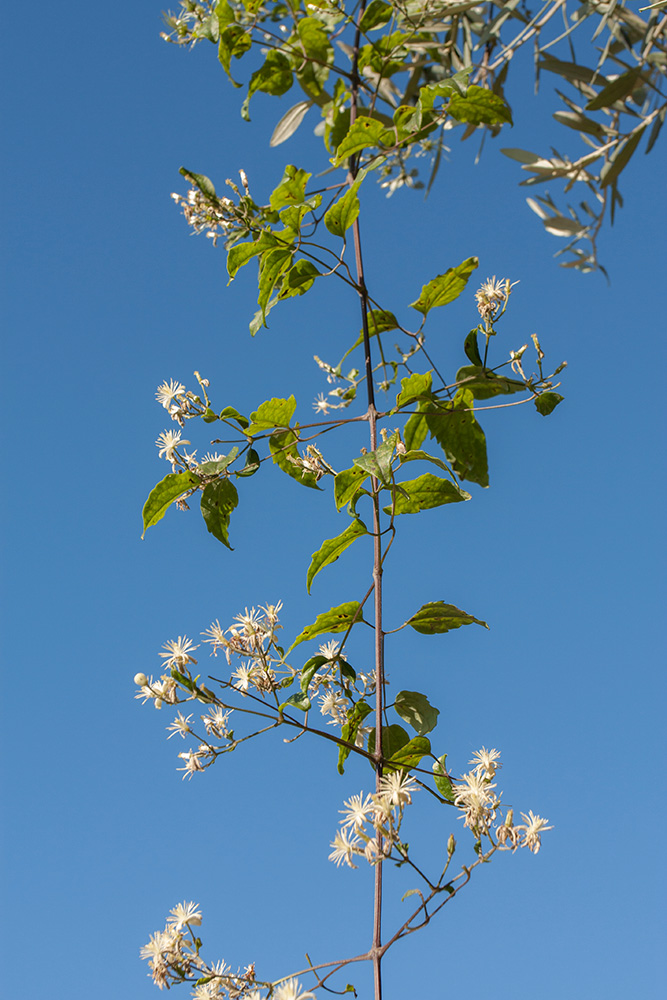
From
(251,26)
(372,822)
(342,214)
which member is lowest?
(372,822)

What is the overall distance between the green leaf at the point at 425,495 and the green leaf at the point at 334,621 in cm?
13

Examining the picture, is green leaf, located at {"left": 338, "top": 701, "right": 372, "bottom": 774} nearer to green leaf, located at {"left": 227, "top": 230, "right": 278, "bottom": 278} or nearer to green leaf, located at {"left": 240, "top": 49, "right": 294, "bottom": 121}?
green leaf, located at {"left": 227, "top": 230, "right": 278, "bottom": 278}

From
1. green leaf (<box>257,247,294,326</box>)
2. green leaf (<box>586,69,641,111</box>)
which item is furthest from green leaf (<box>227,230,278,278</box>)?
green leaf (<box>586,69,641,111</box>)

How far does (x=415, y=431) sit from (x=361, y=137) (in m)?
0.39

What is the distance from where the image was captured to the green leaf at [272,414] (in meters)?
1.02

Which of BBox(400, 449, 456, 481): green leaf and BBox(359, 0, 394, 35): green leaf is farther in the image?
BBox(359, 0, 394, 35): green leaf

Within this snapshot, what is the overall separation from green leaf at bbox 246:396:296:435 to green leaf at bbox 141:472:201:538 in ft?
0.34

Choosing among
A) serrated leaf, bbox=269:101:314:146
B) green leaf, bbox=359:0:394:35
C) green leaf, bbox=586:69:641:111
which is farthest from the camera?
green leaf, bbox=586:69:641:111

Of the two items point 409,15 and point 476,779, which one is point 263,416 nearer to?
point 476,779

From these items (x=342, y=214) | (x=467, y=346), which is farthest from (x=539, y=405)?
(x=342, y=214)

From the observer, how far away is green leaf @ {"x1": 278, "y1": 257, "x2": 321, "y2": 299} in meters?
1.03

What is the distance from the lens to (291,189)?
3.36ft

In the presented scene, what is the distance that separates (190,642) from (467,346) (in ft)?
1.74

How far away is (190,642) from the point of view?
0.89m
